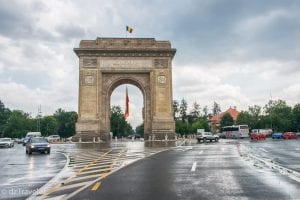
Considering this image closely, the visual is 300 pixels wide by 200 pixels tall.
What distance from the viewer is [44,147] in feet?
87.5

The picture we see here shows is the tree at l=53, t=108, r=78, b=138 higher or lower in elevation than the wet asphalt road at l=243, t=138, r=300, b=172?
higher

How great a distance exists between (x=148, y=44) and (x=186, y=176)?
43.2m

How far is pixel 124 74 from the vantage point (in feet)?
175

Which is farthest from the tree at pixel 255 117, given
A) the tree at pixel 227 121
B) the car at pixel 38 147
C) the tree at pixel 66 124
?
the car at pixel 38 147

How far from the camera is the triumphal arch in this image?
52281 millimetres

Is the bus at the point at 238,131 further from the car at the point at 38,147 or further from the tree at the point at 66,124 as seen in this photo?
the tree at the point at 66,124

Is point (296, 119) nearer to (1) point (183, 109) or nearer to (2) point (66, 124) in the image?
(1) point (183, 109)

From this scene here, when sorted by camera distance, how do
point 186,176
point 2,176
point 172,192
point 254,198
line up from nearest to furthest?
point 254,198 < point 172,192 < point 186,176 < point 2,176

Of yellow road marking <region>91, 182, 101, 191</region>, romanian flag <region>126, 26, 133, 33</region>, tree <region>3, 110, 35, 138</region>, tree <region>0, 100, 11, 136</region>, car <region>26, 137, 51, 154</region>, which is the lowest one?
yellow road marking <region>91, 182, 101, 191</region>

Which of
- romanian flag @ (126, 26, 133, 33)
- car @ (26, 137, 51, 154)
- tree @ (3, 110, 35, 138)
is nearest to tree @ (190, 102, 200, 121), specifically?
tree @ (3, 110, 35, 138)

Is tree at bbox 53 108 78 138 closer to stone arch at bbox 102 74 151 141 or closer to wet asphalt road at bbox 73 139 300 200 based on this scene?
stone arch at bbox 102 74 151 141

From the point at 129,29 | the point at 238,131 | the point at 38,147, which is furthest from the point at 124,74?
the point at 238,131

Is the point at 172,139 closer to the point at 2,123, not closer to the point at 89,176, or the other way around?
the point at 89,176

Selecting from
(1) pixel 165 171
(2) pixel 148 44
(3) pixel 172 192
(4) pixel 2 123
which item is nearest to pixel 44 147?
(1) pixel 165 171
